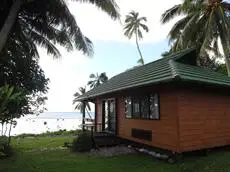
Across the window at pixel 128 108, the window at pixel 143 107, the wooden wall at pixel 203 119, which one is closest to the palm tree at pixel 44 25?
the window at pixel 128 108

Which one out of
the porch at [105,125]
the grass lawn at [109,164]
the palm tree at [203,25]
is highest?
the palm tree at [203,25]

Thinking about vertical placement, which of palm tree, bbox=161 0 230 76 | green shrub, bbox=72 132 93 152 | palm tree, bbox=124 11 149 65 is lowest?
green shrub, bbox=72 132 93 152

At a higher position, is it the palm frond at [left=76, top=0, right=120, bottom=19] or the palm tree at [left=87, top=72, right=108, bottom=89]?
the palm tree at [left=87, top=72, right=108, bottom=89]

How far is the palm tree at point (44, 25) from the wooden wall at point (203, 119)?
509cm

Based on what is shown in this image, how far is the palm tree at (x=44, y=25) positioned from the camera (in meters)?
10.6

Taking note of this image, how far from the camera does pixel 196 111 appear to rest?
335 inches

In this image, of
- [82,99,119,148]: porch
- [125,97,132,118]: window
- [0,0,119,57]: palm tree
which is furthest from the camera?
[82,99,119,148]: porch

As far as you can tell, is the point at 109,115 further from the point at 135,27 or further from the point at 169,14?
the point at 135,27

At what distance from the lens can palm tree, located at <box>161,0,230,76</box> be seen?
14.2 meters

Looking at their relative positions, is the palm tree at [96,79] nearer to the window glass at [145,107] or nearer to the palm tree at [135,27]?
the palm tree at [135,27]

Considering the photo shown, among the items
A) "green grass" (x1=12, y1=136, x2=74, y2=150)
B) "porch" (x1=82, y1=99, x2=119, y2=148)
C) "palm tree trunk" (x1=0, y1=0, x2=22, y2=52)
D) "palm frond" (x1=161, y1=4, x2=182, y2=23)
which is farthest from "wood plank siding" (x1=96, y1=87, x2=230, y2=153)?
"palm frond" (x1=161, y1=4, x2=182, y2=23)

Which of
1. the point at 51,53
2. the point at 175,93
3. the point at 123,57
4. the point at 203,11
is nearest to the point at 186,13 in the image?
the point at 203,11

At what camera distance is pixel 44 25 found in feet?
39.0

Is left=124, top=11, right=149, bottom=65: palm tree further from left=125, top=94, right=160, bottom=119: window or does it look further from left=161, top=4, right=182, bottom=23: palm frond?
left=125, top=94, right=160, bottom=119: window
